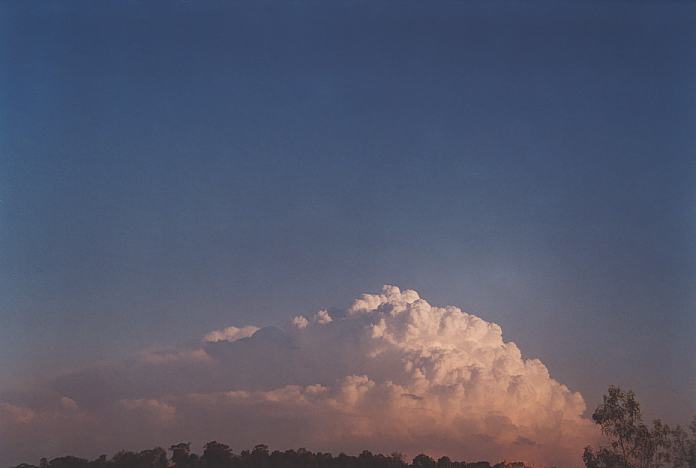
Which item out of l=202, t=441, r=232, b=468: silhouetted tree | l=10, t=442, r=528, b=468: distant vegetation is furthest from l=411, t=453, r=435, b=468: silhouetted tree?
l=202, t=441, r=232, b=468: silhouetted tree

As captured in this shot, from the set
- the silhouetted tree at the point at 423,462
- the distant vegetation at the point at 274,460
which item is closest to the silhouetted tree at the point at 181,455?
the distant vegetation at the point at 274,460

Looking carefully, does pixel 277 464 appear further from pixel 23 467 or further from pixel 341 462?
pixel 23 467

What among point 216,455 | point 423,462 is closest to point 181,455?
point 216,455

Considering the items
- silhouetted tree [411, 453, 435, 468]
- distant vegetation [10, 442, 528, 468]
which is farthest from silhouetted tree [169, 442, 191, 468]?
silhouetted tree [411, 453, 435, 468]

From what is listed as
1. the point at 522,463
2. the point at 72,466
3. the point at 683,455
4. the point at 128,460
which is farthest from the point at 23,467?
the point at 683,455

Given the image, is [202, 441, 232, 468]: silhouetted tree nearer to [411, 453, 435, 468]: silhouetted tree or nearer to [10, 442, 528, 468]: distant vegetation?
[10, 442, 528, 468]: distant vegetation

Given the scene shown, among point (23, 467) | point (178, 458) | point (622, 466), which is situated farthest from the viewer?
point (178, 458)

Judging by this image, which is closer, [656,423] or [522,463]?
[656,423]

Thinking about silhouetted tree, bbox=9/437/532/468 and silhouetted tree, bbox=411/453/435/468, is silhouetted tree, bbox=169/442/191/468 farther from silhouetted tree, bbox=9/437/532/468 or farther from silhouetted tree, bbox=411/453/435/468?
silhouetted tree, bbox=411/453/435/468

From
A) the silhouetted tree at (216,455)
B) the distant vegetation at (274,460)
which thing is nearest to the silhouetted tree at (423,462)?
the distant vegetation at (274,460)

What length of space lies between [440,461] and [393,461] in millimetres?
2540

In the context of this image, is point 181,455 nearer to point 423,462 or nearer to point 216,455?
point 216,455

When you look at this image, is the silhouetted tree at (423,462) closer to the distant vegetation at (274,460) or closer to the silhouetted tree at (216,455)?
the distant vegetation at (274,460)

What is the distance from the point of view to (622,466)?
3169cm
